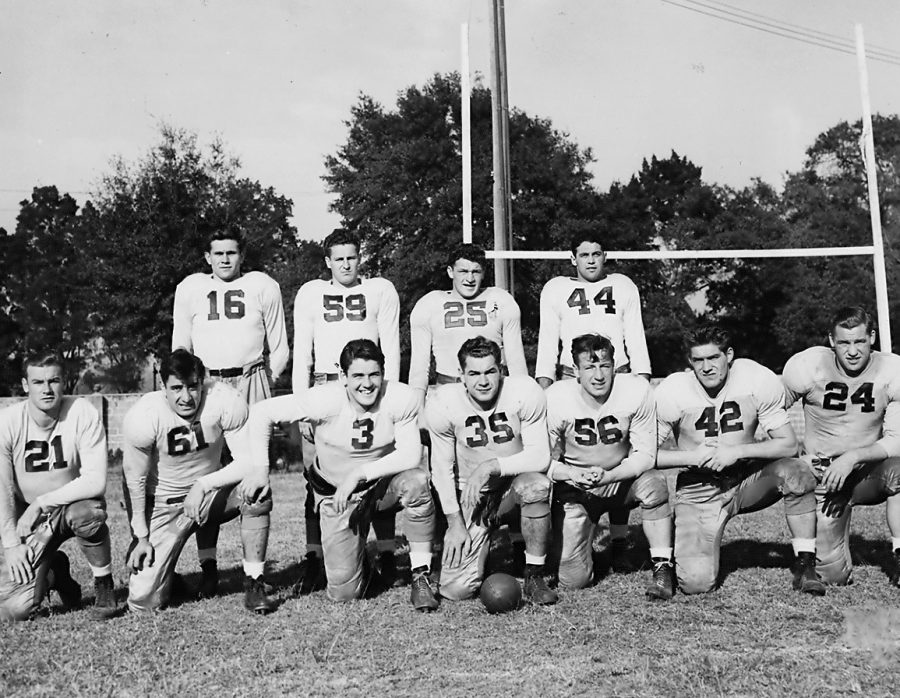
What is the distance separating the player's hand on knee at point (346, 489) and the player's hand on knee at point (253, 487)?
0.38m

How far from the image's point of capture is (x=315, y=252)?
108ft

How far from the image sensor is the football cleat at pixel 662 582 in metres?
4.81

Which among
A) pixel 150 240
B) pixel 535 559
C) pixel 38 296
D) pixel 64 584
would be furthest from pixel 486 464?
pixel 38 296

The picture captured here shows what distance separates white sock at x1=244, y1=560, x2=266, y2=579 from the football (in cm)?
119

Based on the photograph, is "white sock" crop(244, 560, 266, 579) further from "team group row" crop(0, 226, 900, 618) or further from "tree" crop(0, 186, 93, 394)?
"tree" crop(0, 186, 93, 394)

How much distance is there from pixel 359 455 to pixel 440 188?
80.6 ft

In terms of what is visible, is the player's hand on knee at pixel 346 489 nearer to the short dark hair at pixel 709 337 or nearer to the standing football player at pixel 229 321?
the standing football player at pixel 229 321

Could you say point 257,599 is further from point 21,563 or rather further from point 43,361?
point 43,361

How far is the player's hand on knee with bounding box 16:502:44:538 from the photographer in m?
4.63

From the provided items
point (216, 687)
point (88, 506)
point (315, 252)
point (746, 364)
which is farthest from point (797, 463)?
point (315, 252)

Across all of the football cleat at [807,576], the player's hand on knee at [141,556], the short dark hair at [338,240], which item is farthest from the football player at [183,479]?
the football cleat at [807,576]

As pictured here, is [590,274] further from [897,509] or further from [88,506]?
[88,506]

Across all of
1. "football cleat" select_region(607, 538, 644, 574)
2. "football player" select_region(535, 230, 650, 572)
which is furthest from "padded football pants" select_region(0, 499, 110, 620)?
"football cleat" select_region(607, 538, 644, 574)

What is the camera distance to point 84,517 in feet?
15.5
